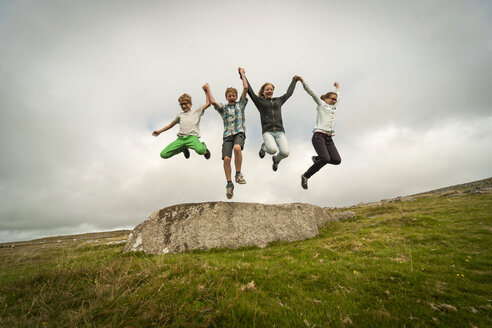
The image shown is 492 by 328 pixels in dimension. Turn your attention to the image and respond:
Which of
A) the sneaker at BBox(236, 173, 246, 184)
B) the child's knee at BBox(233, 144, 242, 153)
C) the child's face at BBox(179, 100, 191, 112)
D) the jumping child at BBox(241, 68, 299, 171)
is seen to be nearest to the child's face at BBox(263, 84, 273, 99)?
the jumping child at BBox(241, 68, 299, 171)

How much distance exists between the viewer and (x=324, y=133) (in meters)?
10.4

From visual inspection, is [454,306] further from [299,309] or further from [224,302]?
[224,302]

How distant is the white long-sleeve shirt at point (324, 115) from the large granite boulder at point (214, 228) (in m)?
4.53

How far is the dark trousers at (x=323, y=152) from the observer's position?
9703 mm

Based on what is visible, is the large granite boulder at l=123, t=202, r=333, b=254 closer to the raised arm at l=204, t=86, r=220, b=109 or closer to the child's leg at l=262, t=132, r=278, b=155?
the child's leg at l=262, t=132, r=278, b=155

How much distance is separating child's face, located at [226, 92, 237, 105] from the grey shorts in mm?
1529

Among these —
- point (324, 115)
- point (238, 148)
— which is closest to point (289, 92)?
point (324, 115)

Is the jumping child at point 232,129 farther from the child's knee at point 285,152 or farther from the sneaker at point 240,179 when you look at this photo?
the child's knee at point 285,152

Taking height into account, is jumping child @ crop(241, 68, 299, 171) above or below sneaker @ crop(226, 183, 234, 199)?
above

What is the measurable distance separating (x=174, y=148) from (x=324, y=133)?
22.9ft

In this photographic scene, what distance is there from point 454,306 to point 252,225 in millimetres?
7246

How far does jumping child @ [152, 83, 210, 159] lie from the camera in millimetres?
9352

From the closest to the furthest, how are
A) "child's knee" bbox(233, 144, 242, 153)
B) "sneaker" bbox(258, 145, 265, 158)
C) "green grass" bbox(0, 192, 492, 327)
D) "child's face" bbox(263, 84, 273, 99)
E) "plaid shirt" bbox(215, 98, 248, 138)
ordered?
"green grass" bbox(0, 192, 492, 327)
"child's knee" bbox(233, 144, 242, 153)
"plaid shirt" bbox(215, 98, 248, 138)
"sneaker" bbox(258, 145, 265, 158)
"child's face" bbox(263, 84, 273, 99)

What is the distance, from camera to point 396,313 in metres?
3.13
